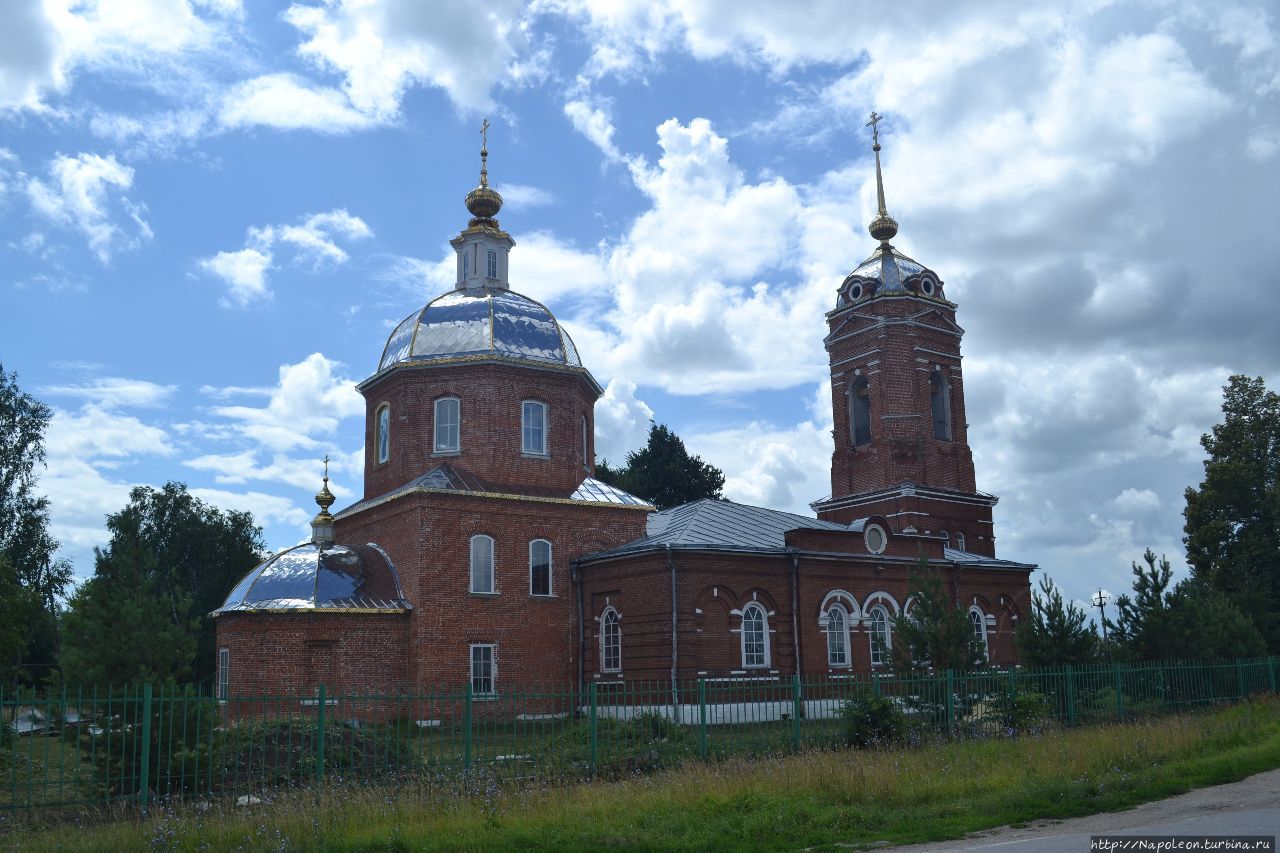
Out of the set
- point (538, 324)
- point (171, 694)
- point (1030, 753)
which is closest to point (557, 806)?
point (171, 694)

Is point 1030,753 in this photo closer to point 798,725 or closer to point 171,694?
point 798,725

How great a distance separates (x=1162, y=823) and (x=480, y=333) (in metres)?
20.2

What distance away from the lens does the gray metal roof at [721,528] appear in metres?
24.6

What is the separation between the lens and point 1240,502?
33.2 meters

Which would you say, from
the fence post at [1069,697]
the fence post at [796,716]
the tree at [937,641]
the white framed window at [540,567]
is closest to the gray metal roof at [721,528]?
the white framed window at [540,567]

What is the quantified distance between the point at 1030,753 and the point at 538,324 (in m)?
17.6

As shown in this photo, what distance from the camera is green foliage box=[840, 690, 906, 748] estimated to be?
15.1 meters

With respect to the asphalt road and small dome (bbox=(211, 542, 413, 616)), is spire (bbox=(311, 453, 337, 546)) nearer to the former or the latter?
small dome (bbox=(211, 542, 413, 616))

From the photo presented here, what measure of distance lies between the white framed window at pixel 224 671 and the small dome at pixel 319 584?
2.89ft

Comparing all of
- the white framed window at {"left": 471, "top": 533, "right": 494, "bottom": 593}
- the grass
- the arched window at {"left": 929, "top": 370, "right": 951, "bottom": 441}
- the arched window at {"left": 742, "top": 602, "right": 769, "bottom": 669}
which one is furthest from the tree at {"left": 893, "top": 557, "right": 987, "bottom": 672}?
the arched window at {"left": 929, "top": 370, "right": 951, "bottom": 441}

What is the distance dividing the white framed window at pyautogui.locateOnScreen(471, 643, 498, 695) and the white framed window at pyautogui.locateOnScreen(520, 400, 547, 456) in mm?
5075

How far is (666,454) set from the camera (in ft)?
162

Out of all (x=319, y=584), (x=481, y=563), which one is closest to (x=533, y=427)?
(x=481, y=563)

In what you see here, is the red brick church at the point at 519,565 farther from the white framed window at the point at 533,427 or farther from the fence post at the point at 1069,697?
the fence post at the point at 1069,697
